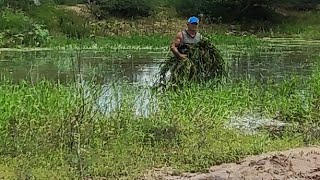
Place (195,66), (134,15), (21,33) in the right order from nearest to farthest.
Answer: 1. (195,66)
2. (21,33)
3. (134,15)

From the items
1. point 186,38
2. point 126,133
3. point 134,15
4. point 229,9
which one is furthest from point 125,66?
point 229,9

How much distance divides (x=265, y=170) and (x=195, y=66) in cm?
478

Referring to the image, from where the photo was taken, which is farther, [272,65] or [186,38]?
[272,65]

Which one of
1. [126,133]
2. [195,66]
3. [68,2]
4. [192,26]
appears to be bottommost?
[68,2]

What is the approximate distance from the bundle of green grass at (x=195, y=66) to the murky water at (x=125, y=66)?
64 cm

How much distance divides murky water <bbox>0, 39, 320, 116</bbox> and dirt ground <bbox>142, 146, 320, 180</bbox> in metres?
2.24

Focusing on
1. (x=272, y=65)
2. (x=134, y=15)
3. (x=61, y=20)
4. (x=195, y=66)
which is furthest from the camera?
(x=134, y=15)

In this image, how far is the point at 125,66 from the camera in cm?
1648

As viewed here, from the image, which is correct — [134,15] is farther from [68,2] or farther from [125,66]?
[125,66]

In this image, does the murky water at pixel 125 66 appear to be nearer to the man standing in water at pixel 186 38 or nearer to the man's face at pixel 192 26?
the man standing in water at pixel 186 38

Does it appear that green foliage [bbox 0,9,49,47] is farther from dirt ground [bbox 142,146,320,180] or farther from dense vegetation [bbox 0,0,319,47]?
dirt ground [bbox 142,146,320,180]

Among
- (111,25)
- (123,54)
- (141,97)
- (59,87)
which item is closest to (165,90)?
(141,97)

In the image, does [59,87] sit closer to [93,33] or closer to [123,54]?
[123,54]

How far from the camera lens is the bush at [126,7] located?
3260cm
